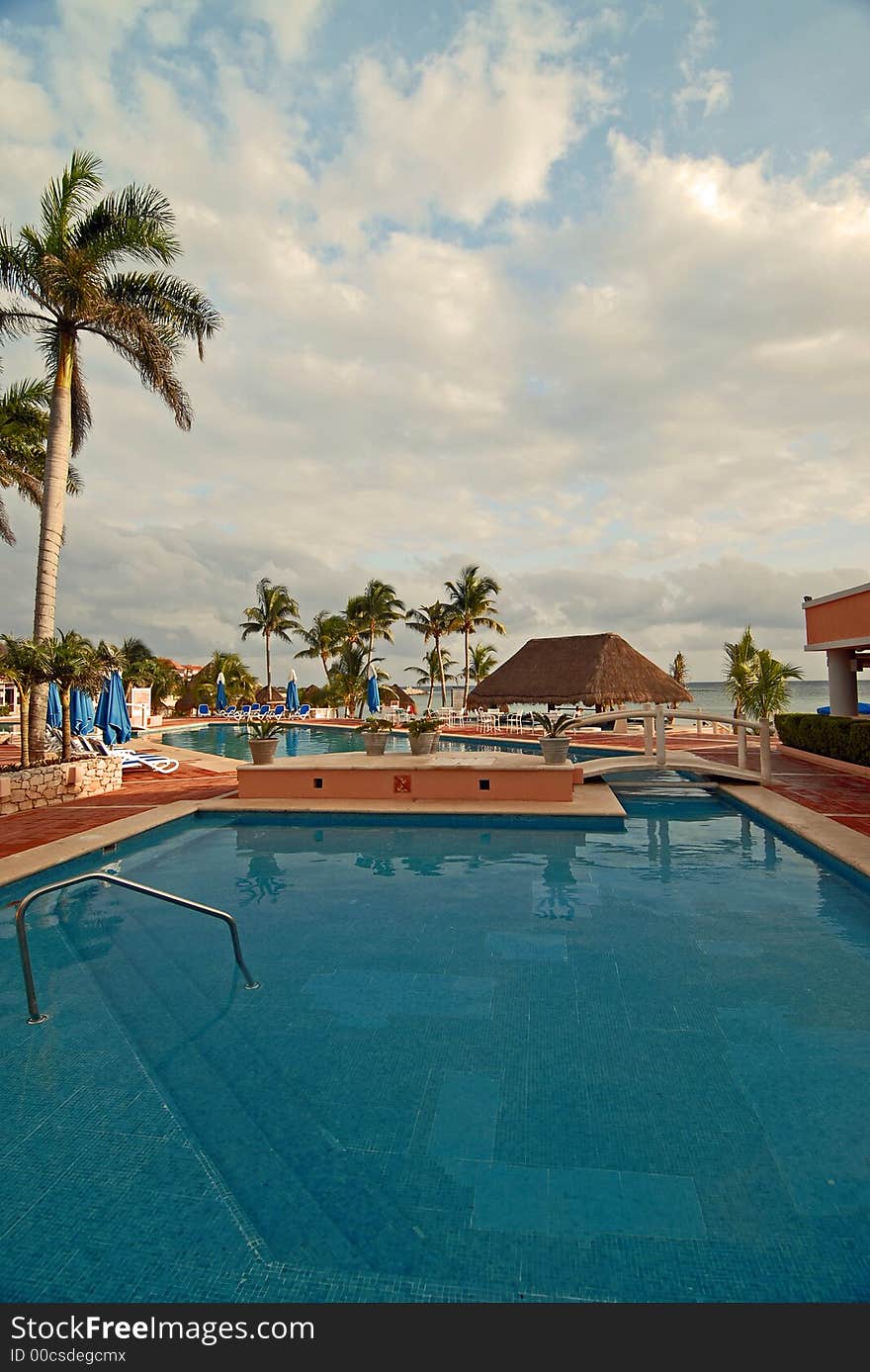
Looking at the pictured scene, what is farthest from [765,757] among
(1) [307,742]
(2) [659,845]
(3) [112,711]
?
(1) [307,742]

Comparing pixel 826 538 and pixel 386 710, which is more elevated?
pixel 826 538

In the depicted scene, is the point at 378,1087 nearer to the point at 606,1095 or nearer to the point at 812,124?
the point at 606,1095

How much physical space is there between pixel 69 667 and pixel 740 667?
22748mm

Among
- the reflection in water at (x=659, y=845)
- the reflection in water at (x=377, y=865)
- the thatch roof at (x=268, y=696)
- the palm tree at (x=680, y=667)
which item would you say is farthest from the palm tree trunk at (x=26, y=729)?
the palm tree at (x=680, y=667)

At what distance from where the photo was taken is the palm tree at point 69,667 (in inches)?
479

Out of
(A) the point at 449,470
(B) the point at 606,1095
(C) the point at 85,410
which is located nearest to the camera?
(B) the point at 606,1095

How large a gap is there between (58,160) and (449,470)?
1377 centimetres

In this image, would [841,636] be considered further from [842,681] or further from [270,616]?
[270,616]

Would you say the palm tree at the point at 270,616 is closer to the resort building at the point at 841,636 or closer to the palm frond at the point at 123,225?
the palm frond at the point at 123,225

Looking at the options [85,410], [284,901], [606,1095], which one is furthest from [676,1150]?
[85,410]

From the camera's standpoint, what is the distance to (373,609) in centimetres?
3997

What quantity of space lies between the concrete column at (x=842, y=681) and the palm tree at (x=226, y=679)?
3124cm

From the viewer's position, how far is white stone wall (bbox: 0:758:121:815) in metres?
11.2

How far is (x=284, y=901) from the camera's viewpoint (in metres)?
7.11
